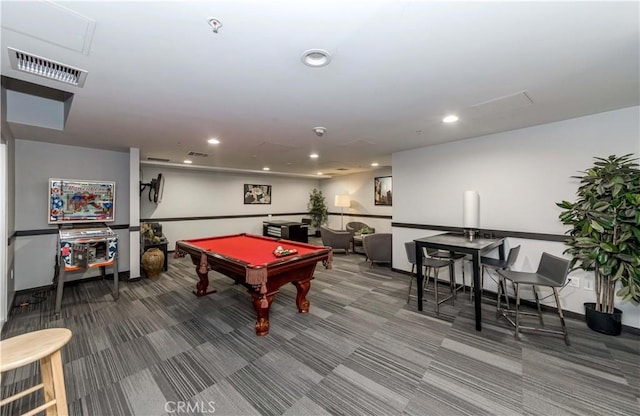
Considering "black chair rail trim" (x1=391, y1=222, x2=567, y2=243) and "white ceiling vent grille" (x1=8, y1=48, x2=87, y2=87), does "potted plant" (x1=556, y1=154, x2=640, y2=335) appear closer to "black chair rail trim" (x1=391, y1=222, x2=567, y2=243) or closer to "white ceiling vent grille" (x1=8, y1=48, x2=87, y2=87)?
"black chair rail trim" (x1=391, y1=222, x2=567, y2=243)

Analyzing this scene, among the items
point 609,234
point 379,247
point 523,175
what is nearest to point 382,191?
point 379,247

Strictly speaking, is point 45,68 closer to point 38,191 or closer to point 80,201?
point 80,201

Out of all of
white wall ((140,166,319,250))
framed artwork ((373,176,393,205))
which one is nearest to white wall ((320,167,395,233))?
framed artwork ((373,176,393,205))

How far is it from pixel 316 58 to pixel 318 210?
25.8ft

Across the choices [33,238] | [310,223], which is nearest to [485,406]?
[33,238]

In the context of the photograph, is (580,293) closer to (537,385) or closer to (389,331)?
(537,385)

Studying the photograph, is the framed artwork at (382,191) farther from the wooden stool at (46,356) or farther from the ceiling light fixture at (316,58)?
the wooden stool at (46,356)

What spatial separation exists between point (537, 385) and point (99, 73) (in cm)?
418

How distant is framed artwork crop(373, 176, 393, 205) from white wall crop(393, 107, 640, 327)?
9.53 ft

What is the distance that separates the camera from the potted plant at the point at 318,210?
376 inches

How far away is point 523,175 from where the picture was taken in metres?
3.55

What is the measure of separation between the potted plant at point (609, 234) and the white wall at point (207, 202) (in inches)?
300

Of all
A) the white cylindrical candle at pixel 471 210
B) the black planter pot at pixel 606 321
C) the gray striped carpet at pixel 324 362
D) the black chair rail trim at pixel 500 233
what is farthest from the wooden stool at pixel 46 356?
the black planter pot at pixel 606 321

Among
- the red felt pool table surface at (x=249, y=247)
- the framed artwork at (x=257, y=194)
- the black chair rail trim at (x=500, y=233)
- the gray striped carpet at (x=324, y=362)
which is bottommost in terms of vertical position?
the gray striped carpet at (x=324, y=362)
